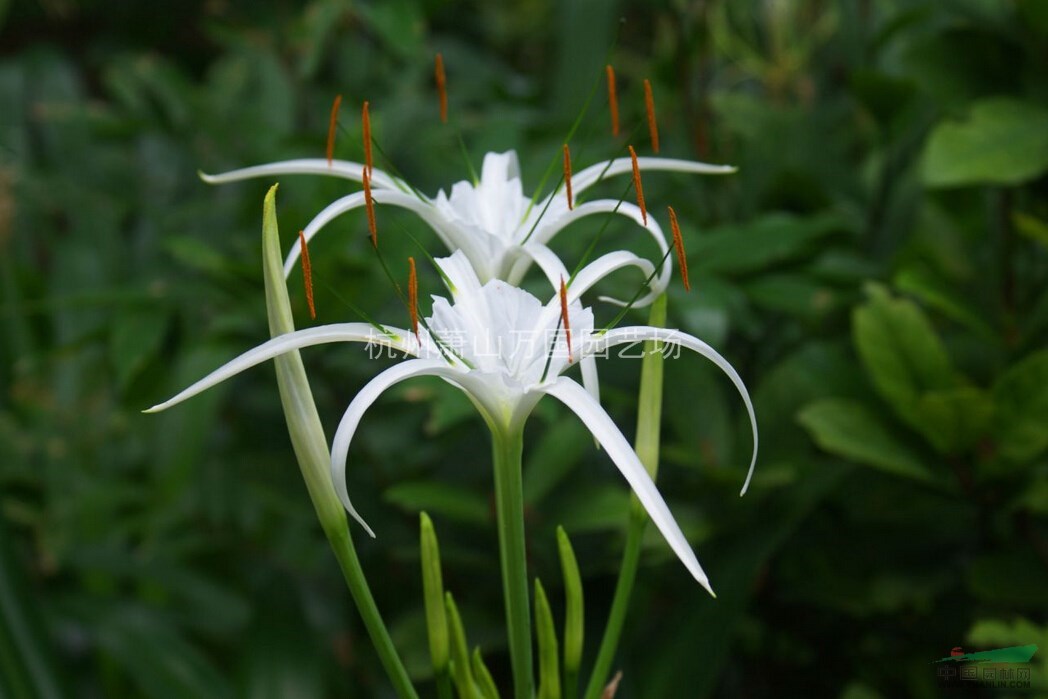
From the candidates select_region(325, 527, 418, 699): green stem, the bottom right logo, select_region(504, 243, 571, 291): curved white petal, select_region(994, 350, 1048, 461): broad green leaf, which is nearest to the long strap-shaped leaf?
select_region(325, 527, 418, 699): green stem

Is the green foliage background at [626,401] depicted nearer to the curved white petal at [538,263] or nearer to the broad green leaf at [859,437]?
the broad green leaf at [859,437]

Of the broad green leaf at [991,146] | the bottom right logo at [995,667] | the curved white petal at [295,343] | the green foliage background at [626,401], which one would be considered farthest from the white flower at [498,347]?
the broad green leaf at [991,146]

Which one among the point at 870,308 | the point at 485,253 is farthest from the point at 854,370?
the point at 485,253

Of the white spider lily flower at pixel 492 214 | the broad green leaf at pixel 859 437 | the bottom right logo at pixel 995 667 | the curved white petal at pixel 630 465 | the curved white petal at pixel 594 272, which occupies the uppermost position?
the white spider lily flower at pixel 492 214

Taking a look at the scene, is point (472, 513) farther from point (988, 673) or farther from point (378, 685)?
point (988, 673)

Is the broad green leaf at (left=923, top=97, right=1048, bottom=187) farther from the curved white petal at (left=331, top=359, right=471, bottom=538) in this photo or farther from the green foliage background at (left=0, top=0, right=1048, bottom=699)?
the curved white petal at (left=331, top=359, right=471, bottom=538)

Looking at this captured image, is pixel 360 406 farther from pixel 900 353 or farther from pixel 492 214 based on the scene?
pixel 900 353
